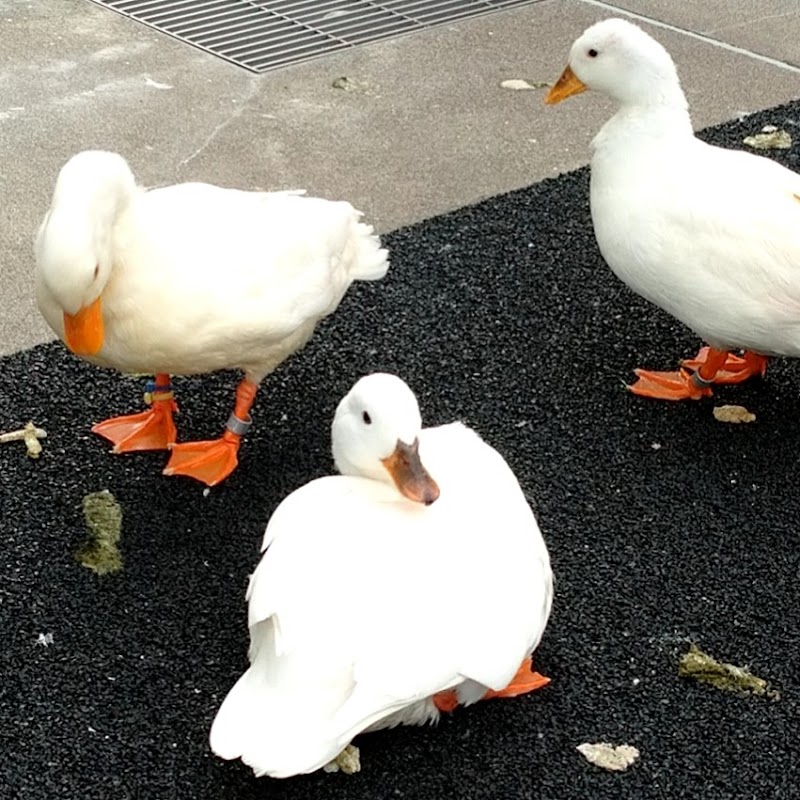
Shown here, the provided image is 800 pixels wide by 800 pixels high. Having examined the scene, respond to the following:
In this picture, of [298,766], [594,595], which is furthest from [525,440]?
[298,766]

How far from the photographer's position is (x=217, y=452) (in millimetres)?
3328

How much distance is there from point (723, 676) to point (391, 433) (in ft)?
2.85

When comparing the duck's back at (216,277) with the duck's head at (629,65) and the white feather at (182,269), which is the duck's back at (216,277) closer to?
the white feather at (182,269)

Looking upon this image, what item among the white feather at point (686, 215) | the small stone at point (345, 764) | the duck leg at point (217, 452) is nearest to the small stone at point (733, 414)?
the white feather at point (686, 215)

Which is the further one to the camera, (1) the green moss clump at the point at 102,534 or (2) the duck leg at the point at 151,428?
(2) the duck leg at the point at 151,428

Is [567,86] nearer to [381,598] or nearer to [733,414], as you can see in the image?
[733,414]

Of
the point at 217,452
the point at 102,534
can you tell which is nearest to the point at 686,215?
the point at 217,452

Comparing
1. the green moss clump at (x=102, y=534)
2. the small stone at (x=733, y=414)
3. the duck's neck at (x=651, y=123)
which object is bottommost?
the small stone at (x=733, y=414)

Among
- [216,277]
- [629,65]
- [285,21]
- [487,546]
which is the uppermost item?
[629,65]

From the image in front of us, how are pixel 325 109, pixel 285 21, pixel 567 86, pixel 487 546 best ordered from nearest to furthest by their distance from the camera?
pixel 487 546 < pixel 567 86 < pixel 325 109 < pixel 285 21

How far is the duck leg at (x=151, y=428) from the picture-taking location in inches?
134

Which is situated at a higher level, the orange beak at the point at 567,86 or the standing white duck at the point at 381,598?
the orange beak at the point at 567,86

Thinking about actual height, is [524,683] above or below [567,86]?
below

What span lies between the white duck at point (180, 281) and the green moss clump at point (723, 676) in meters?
1.19
